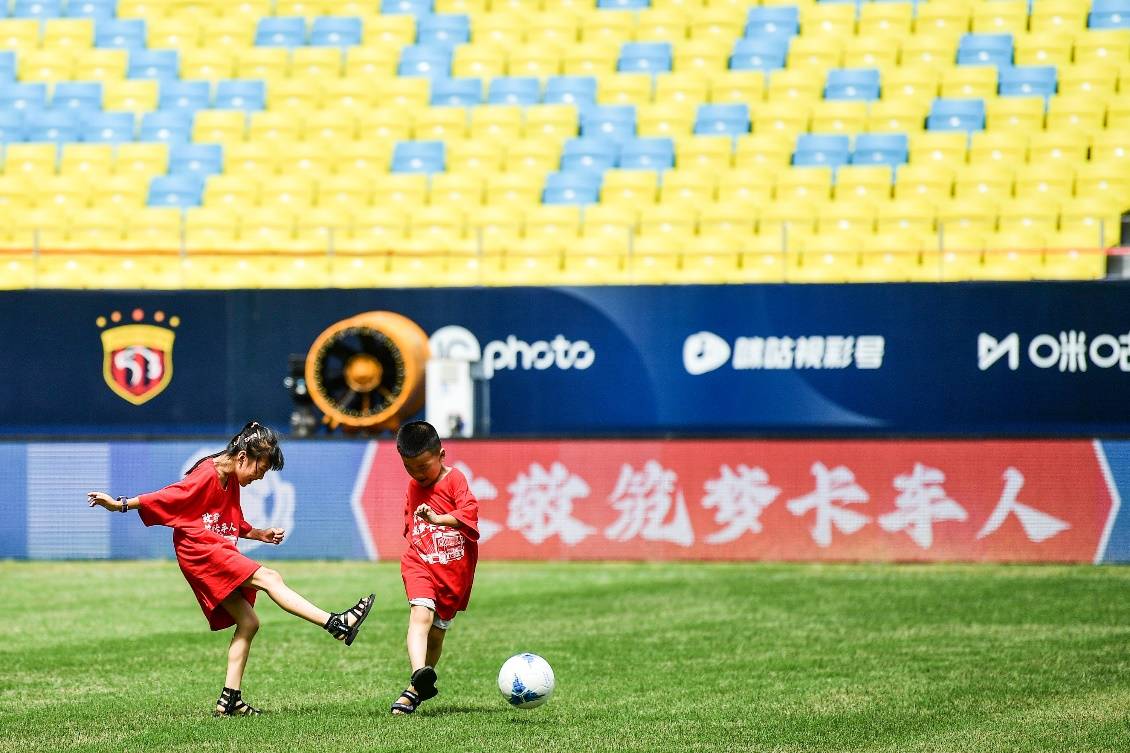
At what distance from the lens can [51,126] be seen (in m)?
25.2

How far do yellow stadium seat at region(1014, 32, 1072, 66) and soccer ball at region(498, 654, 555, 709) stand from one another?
1772 cm

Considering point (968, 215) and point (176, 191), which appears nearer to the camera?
point (968, 215)

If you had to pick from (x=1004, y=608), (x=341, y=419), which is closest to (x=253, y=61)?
(x=341, y=419)

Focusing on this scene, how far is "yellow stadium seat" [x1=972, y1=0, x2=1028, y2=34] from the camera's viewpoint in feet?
81.5

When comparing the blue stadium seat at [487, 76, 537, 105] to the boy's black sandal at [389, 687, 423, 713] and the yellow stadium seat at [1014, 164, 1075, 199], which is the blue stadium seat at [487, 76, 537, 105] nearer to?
the yellow stadium seat at [1014, 164, 1075, 199]

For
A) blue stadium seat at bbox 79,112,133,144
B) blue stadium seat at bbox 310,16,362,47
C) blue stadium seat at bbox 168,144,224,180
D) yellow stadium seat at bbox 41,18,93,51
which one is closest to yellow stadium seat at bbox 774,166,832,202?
blue stadium seat at bbox 310,16,362,47

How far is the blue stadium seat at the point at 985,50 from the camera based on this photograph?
956 inches

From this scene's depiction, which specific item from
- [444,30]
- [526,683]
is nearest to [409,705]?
[526,683]

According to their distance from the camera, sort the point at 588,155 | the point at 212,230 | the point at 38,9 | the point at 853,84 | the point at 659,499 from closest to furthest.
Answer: the point at 659,499
the point at 212,230
the point at 588,155
the point at 853,84
the point at 38,9

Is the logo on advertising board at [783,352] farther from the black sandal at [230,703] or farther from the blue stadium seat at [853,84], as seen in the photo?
the black sandal at [230,703]

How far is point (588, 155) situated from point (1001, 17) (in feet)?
22.6

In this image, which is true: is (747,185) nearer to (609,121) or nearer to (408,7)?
(609,121)

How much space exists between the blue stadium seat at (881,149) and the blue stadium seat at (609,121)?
3.32m

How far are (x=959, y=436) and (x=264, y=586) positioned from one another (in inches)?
415
